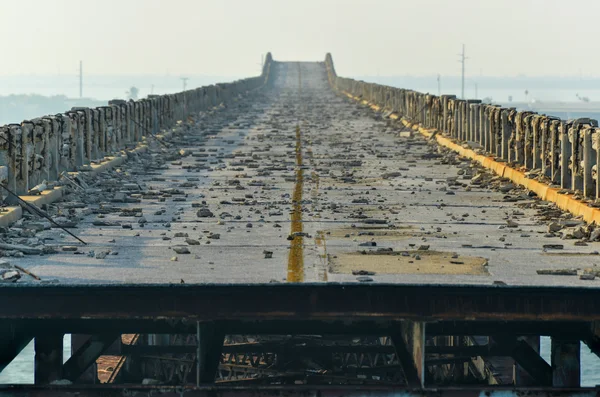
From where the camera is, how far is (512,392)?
10.7 m

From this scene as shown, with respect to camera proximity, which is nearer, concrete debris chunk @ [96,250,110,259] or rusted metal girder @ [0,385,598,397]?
rusted metal girder @ [0,385,598,397]

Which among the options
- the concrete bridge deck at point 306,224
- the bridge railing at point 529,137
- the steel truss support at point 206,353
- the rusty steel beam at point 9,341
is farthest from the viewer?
the bridge railing at point 529,137

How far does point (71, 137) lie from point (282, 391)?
13355 mm

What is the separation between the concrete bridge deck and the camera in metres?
12.0

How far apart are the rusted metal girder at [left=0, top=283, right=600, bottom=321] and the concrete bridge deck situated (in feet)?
1.57

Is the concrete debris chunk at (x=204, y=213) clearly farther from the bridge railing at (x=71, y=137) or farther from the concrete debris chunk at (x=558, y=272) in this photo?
the concrete debris chunk at (x=558, y=272)

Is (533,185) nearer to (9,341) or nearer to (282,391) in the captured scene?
(282,391)

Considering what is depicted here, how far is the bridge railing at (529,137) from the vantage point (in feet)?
58.4

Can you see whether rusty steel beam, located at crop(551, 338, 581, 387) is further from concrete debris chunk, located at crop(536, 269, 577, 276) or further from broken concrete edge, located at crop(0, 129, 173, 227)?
broken concrete edge, located at crop(0, 129, 173, 227)

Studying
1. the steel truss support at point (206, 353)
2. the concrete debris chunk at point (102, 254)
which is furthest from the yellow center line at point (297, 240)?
the concrete debris chunk at point (102, 254)

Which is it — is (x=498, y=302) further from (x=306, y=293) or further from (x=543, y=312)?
(x=306, y=293)

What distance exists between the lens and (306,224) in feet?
51.5

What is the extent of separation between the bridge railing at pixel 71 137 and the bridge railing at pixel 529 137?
8.55 m

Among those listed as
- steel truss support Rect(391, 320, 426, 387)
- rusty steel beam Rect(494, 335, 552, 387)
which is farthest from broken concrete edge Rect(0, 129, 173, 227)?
rusty steel beam Rect(494, 335, 552, 387)
